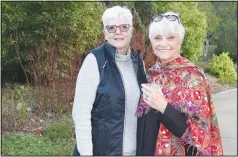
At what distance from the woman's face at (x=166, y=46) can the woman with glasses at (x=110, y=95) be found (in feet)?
0.63

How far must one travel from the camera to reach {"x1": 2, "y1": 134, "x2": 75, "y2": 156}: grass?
535 centimetres

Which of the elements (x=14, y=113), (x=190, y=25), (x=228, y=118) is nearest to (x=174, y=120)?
(x=14, y=113)

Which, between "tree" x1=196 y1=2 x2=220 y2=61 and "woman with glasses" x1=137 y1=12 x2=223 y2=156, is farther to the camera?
"tree" x1=196 y1=2 x2=220 y2=61

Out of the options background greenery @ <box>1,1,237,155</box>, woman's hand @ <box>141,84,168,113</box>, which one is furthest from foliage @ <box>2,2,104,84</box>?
woman's hand @ <box>141,84,168,113</box>

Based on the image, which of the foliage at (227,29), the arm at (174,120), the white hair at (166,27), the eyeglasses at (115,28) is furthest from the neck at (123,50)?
the foliage at (227,29)

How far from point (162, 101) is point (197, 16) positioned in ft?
41.3

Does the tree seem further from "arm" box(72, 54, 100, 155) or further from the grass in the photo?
"arm" box(72, 54, 100, 155)

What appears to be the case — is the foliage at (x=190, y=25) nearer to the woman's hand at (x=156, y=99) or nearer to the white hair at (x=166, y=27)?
the white hair at (x=166, y=27)

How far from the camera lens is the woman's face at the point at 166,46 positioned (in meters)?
2.46

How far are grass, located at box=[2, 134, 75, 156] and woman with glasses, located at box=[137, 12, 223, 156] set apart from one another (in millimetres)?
3113

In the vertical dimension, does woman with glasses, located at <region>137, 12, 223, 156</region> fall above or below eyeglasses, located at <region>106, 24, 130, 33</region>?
below

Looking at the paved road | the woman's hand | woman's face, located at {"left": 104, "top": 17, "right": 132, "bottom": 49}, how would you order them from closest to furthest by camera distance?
1. the woman's hand
2. woman's face, located at {"left": 104, "top": 17, "right": 132, "bottom": 49}
3. the paved road

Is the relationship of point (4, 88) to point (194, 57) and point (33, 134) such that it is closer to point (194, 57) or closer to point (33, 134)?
point (33, 134)

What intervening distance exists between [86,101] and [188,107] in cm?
58
